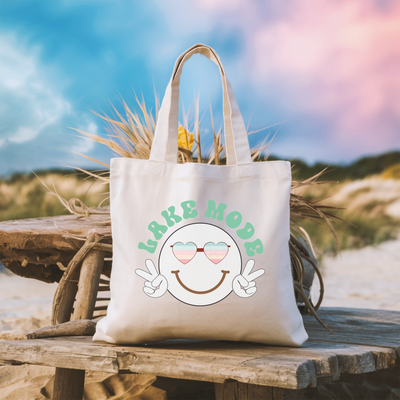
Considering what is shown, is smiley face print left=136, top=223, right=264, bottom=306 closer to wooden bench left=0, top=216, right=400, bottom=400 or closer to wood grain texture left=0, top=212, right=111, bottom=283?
wooden bench left=0, top=216, right=400, bottom=400

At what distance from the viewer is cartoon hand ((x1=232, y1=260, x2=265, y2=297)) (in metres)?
0.76

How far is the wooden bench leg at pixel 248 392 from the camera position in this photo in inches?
29.2

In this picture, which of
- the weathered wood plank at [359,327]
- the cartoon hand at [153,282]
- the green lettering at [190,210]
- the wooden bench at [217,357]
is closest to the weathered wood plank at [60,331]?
the wooden bench at [217,357]

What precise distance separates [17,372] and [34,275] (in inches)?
13.4

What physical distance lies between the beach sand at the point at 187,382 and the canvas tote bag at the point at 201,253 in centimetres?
47

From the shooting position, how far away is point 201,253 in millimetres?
773

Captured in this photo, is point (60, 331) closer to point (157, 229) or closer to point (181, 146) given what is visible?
point (157, 229)

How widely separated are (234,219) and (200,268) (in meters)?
0.11

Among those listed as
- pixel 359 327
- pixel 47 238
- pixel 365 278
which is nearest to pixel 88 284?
pixel 47 238

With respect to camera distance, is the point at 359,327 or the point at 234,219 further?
the point at 359,327

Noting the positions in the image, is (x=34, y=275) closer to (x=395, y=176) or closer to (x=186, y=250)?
(x=186, y=250)

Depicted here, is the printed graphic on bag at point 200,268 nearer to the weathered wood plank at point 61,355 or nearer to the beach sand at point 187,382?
the weathered wood plank at point 61,355

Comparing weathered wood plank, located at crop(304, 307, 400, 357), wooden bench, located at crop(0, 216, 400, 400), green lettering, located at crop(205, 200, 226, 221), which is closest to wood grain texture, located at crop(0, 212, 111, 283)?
wooden bench, located at crop(0, 216, 400, 400)

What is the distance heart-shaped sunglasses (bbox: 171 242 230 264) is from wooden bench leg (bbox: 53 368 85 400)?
39 centimetres
